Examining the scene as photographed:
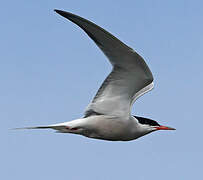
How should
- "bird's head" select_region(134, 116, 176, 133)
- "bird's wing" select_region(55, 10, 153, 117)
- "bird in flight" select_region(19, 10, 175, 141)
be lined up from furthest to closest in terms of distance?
1. "bird's head" select_region(134, 116, 176, 133)
2. "bird in flight" select_region(19, 10, 175, 141)
3. "bird's wing" select_region(55, 10, 153, 117)

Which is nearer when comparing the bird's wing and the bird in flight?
the bird's wing

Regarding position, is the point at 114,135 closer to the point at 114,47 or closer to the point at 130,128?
the point at 130,128

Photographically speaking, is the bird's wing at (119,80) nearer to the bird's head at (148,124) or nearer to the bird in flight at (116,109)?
the bird in flight at (116,109)

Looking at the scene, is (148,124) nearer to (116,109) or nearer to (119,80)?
(116,109)

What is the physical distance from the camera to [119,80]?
7.42 meters

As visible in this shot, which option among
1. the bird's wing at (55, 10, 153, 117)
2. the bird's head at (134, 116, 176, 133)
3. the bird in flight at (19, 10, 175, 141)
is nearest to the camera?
the bird's wing at (55, 10, 153, 117)

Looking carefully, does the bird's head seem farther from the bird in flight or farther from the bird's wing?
the bird's wing

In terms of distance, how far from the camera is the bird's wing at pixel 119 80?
6.62 m

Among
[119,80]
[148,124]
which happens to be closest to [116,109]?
[119,80]

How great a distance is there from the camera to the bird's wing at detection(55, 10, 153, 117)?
21.7 ft

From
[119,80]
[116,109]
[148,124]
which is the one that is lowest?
[148,124]

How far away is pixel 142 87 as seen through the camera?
760 centimetres

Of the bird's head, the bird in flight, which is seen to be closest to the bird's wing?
the bird in flight

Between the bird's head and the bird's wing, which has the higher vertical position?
the bird's wing
